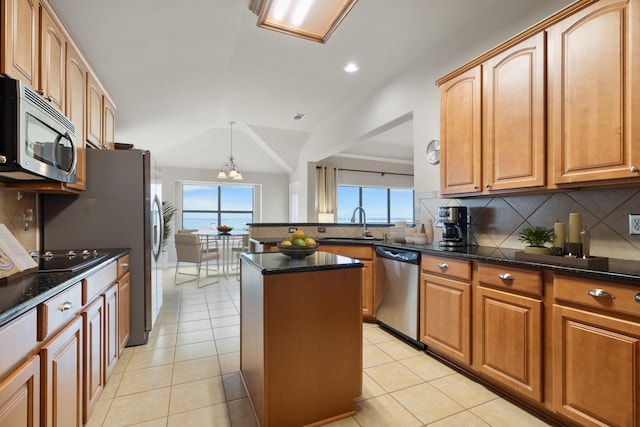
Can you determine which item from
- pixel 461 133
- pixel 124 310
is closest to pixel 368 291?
pixel 461 133

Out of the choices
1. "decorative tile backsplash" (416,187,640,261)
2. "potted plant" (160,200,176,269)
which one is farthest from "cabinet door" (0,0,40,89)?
"potted plant" (160,200,176,269)

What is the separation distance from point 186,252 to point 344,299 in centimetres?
420

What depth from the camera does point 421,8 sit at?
7.89 feet

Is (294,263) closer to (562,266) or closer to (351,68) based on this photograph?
(562,266)

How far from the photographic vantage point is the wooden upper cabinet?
2523 mm

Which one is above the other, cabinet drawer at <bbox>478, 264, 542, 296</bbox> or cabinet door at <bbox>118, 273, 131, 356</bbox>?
cabinet drawer at <bbox>478, 264, 542, 296</bbox>

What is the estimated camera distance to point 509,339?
1.80 meters

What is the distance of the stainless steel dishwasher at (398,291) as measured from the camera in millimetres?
2557

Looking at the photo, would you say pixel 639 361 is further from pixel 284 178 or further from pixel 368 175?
pixel 284 178

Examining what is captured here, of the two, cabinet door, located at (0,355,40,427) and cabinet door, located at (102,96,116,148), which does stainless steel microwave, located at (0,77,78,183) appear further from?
cabinet door, located at (102,96,116,148)

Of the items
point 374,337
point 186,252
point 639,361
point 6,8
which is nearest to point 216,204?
point 186,252

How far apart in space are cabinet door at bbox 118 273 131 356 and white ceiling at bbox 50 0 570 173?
74.7 inches

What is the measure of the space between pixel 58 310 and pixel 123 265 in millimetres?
1275

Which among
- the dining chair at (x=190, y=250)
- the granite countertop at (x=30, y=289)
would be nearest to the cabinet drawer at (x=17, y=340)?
the granite countertop at (x=30, y=289)
